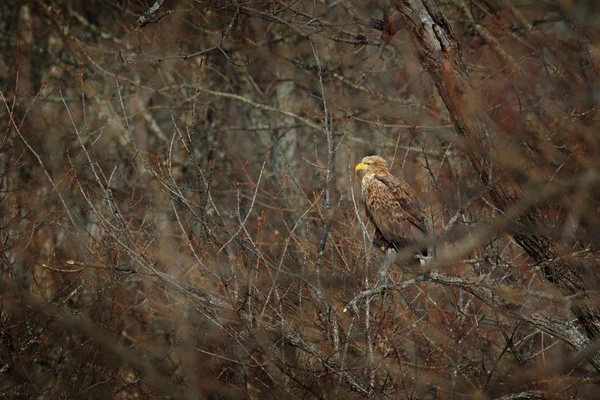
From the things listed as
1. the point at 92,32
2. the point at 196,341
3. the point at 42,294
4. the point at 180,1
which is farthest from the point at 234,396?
the point at 92,32

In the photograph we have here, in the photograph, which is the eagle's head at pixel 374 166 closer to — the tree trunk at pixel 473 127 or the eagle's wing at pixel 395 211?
the eagle's wing at pixel 395 211

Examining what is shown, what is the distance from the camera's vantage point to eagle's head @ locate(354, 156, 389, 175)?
28.2 ft

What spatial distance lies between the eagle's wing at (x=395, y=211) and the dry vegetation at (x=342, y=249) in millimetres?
243

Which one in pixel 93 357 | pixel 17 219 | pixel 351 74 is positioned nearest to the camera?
pixel 93 357

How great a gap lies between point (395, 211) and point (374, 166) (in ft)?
2.07

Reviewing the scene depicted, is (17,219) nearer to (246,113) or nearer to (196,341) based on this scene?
(196,341)

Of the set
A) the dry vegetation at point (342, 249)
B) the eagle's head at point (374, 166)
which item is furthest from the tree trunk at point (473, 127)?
the eagle's head at point (374, 166)

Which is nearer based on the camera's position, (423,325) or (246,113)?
(423,325)

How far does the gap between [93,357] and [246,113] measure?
9.55 metres

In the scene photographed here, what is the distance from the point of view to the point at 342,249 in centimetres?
670

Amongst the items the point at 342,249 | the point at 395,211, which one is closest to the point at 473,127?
the point at 342,249

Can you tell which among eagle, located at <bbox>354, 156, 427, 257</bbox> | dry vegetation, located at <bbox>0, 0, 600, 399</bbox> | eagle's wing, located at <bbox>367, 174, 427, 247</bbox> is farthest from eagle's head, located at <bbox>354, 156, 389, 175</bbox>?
dry vegetation, located at <bbox>0, 0, 600, 399</bbox>

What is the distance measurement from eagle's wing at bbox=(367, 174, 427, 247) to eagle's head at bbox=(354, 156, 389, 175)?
143mm

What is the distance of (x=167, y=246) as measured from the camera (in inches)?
322
